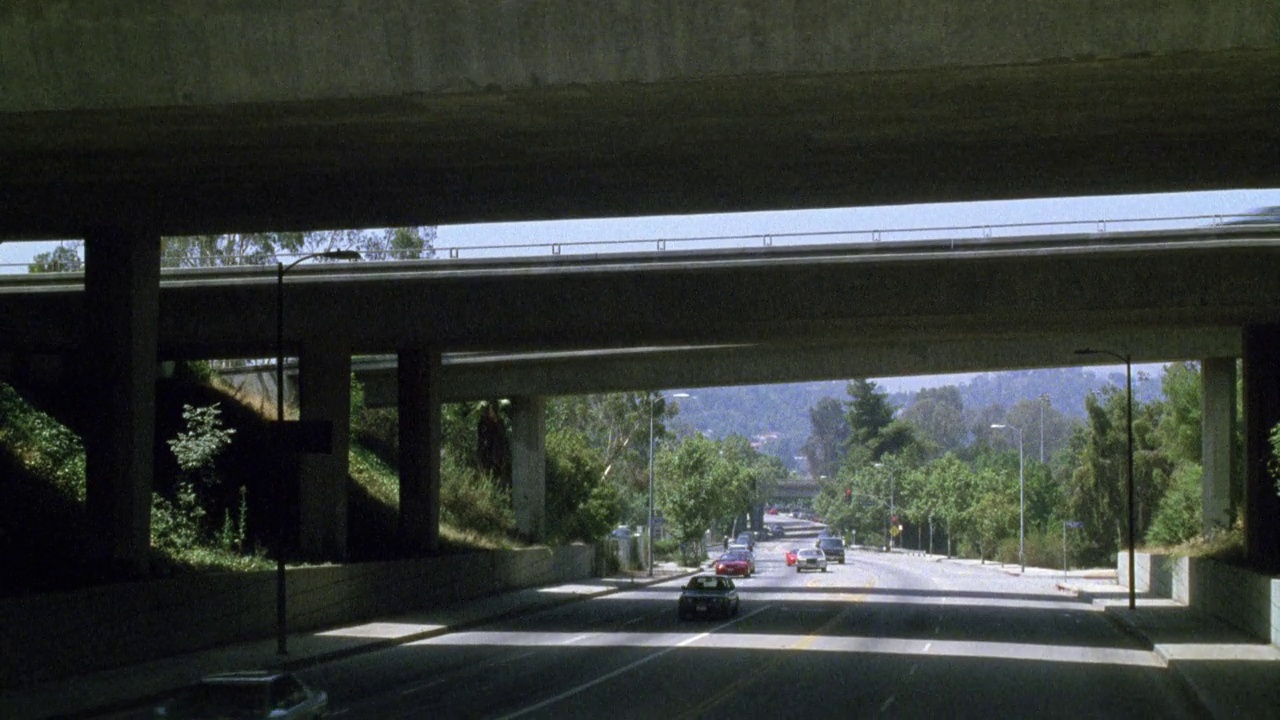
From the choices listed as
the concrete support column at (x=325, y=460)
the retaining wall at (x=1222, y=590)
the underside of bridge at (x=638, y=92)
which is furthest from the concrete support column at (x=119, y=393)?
the retaining wall at (x=1222, y=590)

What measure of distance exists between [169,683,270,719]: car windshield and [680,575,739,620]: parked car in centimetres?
2726

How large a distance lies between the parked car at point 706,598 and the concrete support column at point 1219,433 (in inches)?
918

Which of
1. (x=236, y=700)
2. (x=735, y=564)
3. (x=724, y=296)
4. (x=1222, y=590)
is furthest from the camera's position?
(x=735, y=564)

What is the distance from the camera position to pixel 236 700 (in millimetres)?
15555

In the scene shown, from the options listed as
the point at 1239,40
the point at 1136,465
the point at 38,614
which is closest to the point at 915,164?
the point at 1239,40

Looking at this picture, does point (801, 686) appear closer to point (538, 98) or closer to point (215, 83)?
point (538, 98)

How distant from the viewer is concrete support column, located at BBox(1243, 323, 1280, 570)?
4450 centimetres

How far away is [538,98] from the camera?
67.0 ft

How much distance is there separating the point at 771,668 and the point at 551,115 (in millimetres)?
13136

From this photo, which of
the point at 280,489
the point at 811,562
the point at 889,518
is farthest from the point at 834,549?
the point at 280,489

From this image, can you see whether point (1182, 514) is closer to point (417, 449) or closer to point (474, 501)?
point (474, 501)

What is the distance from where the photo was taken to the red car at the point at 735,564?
75.4 meters

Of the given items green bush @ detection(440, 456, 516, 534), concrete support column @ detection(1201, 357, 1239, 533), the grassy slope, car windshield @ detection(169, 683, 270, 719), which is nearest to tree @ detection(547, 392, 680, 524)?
green bush @ detection(440, 456, 516, 534)

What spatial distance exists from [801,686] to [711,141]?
393 inches
